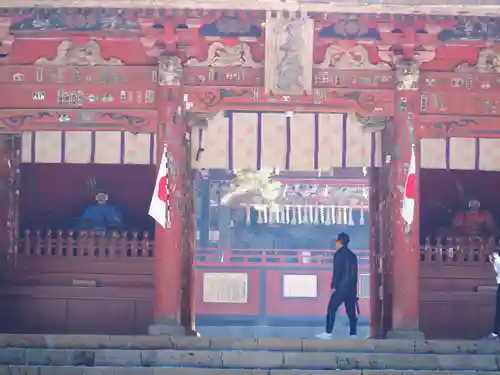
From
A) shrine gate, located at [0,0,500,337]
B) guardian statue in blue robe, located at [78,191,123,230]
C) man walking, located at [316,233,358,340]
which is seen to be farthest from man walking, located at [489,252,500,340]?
guardian statue in blue robe, located at [78,191,123,230]

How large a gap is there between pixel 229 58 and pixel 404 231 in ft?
11.7

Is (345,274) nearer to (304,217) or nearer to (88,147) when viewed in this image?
(88,147)

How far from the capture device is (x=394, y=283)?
1212 centimetres

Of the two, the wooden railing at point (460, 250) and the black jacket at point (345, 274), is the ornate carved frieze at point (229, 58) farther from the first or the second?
the wooden railing at point (460, 250)

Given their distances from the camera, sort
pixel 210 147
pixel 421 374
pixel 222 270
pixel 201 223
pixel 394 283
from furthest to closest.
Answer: pixel 201 223, pixel 222 270, pixel 210 147, pixel 394 283, pixel 421 374

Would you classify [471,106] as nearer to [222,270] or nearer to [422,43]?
[422,43]

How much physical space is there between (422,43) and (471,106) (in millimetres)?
1225

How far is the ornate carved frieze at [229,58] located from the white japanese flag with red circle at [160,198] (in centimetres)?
161

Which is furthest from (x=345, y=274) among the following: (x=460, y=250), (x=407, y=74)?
(x=407, y=74)

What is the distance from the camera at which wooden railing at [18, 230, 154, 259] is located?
44.0ft

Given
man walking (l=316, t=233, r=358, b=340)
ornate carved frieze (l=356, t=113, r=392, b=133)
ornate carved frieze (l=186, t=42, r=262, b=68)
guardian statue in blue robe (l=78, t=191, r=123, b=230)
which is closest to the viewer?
ornate carved frieze (l=186, t=42, r=262, b=68)

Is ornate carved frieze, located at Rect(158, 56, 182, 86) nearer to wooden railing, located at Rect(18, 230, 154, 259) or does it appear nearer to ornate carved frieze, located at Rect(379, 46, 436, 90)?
wooden railing, located at Rect(18, 230, 154, 259)

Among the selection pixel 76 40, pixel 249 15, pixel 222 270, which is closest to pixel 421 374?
pixel 249 15

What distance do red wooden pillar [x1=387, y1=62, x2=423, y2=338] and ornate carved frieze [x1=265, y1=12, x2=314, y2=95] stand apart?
1.43 metres
